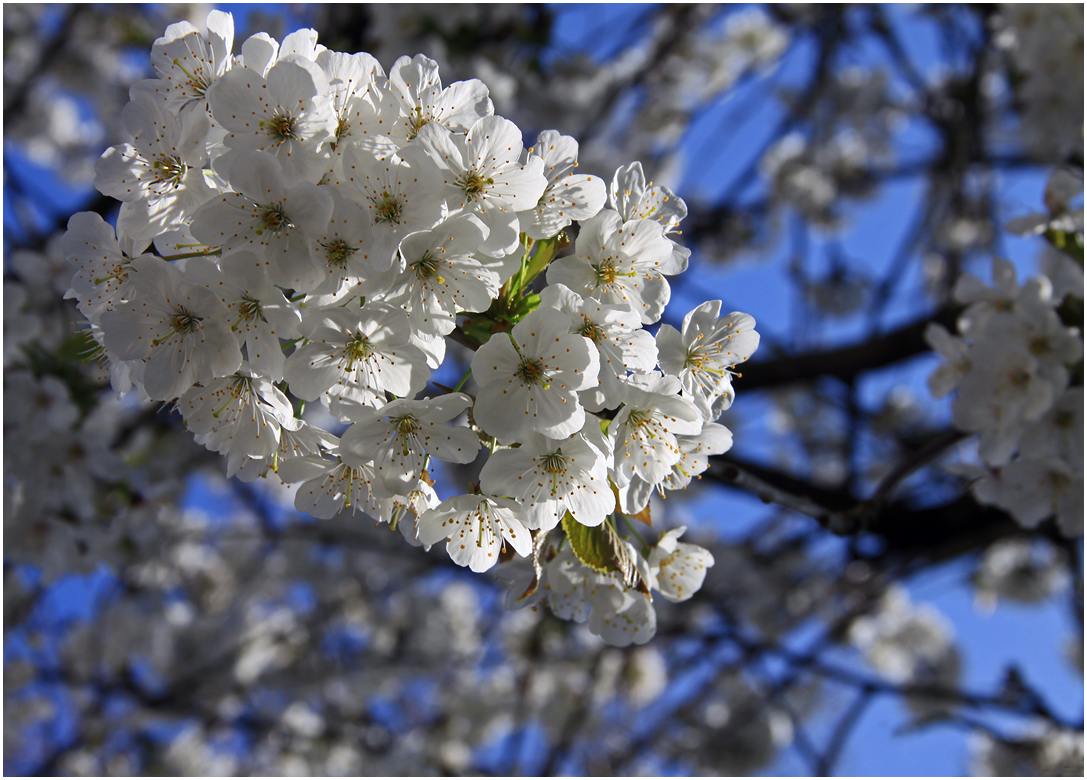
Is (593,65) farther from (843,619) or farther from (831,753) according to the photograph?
(831,753)

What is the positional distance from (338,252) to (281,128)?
0.23 metres

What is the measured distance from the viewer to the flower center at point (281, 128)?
108 centimetres

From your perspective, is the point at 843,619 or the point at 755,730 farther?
the point at 755,730

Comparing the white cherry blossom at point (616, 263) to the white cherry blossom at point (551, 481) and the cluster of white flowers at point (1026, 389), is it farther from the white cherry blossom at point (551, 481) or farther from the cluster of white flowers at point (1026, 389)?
the cluster of white flowers at point (1026, 389)

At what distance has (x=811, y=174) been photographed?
19.3 feet

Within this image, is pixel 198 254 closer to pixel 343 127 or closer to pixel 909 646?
pixel 343 127

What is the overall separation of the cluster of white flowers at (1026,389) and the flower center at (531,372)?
4.40ft

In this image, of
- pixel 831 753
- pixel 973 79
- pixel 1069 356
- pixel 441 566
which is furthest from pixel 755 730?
pixel 973 79

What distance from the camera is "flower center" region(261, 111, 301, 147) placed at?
3.55 feet

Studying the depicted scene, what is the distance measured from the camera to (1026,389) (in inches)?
67.8

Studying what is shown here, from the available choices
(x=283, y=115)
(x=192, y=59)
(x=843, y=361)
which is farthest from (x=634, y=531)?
(x=843, y=361)

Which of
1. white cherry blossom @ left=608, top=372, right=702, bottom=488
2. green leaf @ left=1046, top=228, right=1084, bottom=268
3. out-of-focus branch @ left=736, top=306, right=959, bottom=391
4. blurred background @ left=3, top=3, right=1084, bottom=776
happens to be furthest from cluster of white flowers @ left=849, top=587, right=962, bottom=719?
white cherry blossom @ left=608, top=372, right=702, bottom=488

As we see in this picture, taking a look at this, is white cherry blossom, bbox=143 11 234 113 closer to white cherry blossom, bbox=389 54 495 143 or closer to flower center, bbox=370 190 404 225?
white cherry blossom, bbox=389 54 495 143

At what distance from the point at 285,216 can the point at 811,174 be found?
5.78 metres
